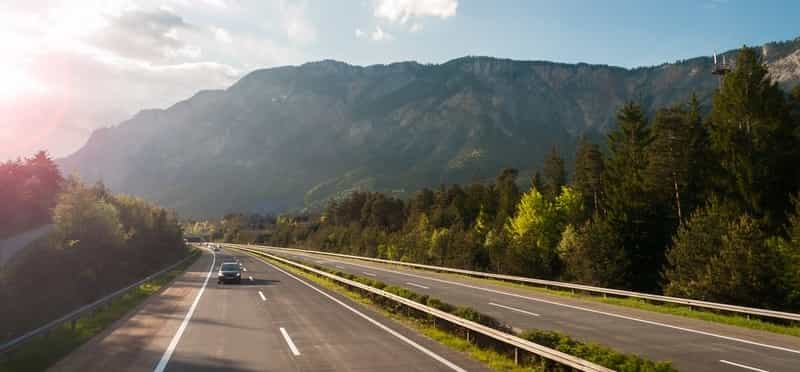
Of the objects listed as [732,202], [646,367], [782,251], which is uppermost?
[732,202]

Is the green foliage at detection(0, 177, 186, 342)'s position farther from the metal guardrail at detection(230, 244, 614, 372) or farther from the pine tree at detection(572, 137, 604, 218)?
the pine tree at detection(572, 137, 604, 218)

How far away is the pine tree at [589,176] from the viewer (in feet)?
216

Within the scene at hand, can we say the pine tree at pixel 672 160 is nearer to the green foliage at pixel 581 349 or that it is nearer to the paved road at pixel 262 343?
the paved road at pixel 262 343

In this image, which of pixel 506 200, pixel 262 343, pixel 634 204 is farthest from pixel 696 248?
pixel 506 200

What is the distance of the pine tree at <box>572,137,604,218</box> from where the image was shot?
6581 cm

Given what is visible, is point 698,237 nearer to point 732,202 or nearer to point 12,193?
point 732,202

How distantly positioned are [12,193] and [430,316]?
6084 centimetres

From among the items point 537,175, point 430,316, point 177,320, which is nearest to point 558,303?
point 430,316

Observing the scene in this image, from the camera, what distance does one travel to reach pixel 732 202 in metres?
37.1

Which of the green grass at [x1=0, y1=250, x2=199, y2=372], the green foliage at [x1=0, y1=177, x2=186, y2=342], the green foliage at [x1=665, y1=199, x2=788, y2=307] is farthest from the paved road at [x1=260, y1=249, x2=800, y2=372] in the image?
the green foliage at [x1=0, y1=177, x2=186, y2=342]

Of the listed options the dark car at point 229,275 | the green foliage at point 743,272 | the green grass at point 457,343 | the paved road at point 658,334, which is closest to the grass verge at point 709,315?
the paved road at point 658,334

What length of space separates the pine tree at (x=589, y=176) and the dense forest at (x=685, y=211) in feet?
0.59

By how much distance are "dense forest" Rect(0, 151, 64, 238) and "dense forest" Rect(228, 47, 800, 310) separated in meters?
49.7

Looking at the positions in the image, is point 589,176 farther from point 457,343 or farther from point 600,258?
point 457,343
